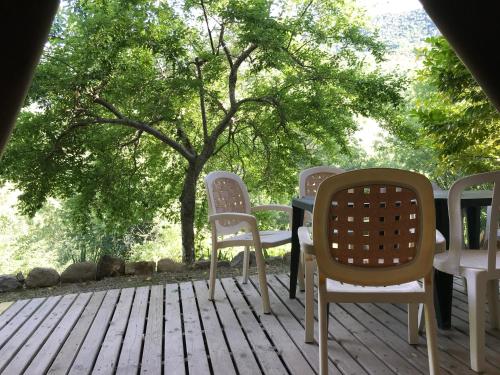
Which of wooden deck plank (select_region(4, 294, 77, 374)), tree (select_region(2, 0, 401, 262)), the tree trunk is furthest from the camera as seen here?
the tree trunk

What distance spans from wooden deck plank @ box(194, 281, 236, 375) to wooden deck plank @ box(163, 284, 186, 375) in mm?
143

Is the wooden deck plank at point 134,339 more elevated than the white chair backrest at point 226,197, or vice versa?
the white chair backrest at point 226,197

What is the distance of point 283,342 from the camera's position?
97.0 inches

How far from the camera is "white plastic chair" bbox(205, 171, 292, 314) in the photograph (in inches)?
119

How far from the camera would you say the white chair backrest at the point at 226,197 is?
11.4ft

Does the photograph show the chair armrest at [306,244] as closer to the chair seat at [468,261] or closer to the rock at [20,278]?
the chair seat at [468,261]

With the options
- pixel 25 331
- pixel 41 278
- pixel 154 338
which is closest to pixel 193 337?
pixel 154 338

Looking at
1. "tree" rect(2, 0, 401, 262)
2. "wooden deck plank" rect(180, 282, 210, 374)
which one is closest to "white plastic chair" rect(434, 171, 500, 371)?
"wooden deck plank" rect(180, 282, 210, 374)

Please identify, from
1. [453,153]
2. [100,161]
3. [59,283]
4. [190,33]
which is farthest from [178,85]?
[453,153]

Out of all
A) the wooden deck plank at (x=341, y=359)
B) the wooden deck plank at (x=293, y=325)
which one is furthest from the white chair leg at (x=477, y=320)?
the wooden deck plank at (x=293, y=325)

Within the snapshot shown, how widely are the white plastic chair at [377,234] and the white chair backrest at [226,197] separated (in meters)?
1.63

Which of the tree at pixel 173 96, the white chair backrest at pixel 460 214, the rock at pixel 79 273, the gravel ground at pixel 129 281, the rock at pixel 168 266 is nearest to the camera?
the white chair backrest at pixel 460 214

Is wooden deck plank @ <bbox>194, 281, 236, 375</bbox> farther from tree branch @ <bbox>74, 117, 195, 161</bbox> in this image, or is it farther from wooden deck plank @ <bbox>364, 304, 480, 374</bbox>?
tree branch @ <bbox>74, 117, 195, 161</bbox>

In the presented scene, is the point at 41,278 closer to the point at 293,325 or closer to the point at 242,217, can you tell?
the point at 242,217
